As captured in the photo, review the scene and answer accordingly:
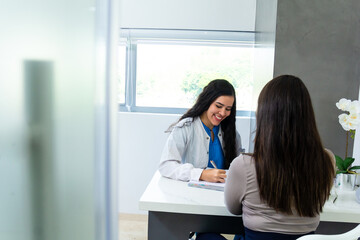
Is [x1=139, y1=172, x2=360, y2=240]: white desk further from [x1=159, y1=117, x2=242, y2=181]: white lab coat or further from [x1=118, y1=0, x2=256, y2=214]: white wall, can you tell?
[x1=118, y1=0, x2=256, y2=214]: white wall

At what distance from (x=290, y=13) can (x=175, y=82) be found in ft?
3.86

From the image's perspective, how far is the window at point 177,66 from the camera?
9.86 ft

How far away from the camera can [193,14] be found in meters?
2.92

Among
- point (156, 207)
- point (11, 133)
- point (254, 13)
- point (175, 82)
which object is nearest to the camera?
point (11, 133)

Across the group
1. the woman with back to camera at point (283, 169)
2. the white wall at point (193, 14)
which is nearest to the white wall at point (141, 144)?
the white wall at point (193, 14)

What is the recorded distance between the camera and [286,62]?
7.41ft

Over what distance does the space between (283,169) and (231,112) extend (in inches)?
38.8

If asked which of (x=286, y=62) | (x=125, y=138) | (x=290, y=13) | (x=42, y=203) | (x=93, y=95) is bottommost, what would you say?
(x=125, y=138)

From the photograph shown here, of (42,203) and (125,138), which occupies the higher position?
(42,203)

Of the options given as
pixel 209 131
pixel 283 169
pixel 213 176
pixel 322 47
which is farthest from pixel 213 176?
pixel 322 47

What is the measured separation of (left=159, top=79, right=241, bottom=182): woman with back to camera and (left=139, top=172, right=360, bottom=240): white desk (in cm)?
42

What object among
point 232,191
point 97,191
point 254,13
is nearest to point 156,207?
point 232,191

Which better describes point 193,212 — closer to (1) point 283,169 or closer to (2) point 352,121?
(1) point 283,169

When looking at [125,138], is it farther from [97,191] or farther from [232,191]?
[97,191]
